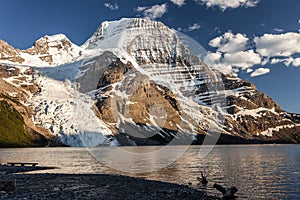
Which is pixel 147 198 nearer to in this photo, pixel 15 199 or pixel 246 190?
pixel 15 199

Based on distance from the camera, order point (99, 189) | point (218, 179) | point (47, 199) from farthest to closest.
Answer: point (218, 179), point (99, 189), point (47, 199)

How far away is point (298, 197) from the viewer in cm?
3775

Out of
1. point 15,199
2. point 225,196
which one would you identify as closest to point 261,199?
point 225,196

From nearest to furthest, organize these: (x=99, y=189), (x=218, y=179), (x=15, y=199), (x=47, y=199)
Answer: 1. (x=15, y=199)
2. (x=47, y=199)
3. (x=99, y=189)
4. (x=218, y=179)

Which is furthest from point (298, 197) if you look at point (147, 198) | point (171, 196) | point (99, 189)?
point (99, 189)

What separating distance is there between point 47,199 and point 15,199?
2598 mm

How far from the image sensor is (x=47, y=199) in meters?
27.4

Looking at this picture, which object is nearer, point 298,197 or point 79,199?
point 79,199

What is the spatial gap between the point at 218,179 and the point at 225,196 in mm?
18297

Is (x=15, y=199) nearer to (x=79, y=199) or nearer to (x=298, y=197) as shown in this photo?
(x=79, y=199)

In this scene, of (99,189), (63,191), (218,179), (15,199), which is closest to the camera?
(15,199)

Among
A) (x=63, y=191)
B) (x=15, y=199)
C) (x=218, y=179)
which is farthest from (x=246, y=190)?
(x=15, y=199)

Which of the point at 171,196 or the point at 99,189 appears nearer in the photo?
the point at 171,196

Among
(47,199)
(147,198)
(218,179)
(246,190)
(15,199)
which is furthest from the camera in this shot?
(218,179)
